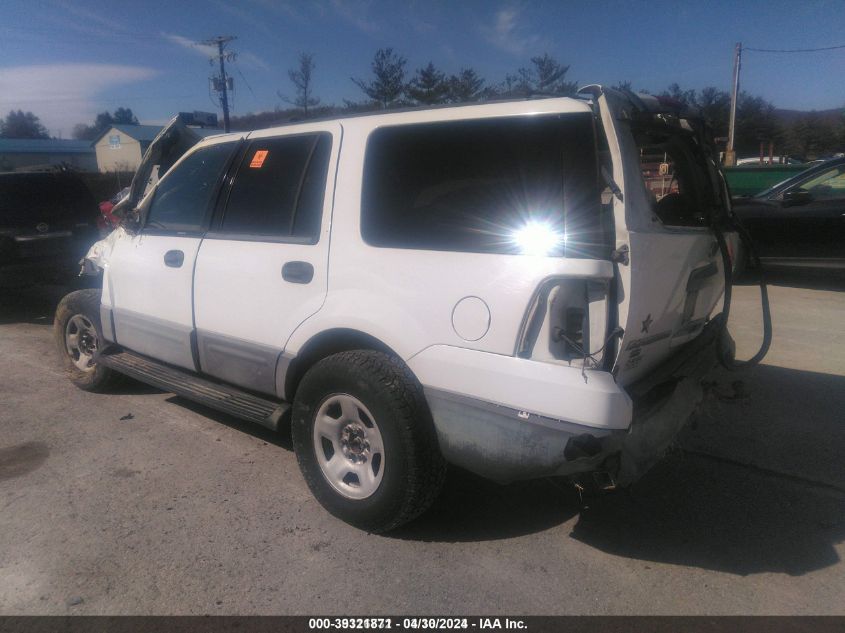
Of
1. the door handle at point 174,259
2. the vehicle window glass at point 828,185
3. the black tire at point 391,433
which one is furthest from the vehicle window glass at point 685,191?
the vehicle window glass at point 828,185

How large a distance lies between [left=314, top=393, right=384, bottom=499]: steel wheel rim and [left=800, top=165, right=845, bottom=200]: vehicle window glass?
25.1 feet

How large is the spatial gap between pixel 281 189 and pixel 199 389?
1.35m

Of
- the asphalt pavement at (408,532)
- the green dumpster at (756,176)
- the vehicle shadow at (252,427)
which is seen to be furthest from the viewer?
the green dumpster at (756,176)

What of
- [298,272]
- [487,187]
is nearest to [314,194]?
[298,272]

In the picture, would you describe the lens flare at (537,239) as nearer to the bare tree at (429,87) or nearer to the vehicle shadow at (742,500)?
the vehicle shadow at (742,500)

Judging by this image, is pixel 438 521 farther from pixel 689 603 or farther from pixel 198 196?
pixel 198 196

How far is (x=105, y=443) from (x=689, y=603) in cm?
357

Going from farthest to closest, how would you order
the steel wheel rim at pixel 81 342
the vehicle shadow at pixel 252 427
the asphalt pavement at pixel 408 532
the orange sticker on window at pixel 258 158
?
the steel wheel rim at pixel 81 342 → the vehicle shadow at pixel 252 427 → the orange sticker on window at pixel 258 158 → the asphalt pavement at pixel 408 532

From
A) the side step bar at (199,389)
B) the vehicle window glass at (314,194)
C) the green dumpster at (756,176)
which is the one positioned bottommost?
the side step bar at (199,389)

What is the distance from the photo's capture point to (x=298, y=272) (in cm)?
322

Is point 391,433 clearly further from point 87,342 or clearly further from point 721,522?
point 87,342

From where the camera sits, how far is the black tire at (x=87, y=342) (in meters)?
4.87

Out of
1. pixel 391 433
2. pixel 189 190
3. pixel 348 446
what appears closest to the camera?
pixel 391 433

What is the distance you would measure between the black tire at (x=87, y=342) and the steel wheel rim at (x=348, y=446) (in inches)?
100
